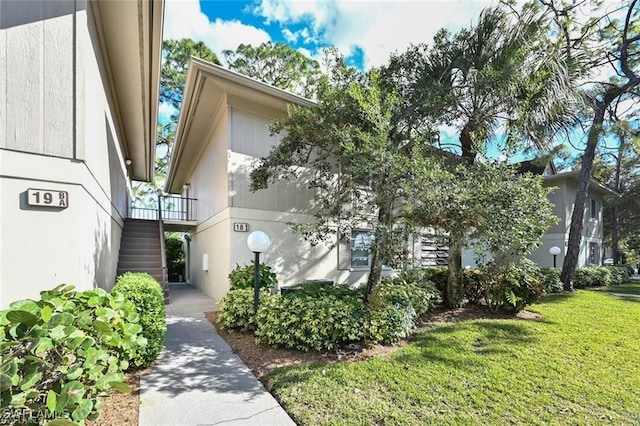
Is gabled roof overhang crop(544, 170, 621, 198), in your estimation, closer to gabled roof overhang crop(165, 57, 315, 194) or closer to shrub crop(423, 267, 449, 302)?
shrub crop(423, 267, 449, 302)

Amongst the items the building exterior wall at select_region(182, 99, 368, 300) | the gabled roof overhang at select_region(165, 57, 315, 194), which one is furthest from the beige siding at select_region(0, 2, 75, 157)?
the building exterior wall at select_region(182, 99, 368, 300)

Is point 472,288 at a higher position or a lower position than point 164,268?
lower

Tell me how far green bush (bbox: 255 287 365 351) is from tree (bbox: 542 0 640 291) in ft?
38.3

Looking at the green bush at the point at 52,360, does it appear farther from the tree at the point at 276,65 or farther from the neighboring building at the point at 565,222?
the tree at the point at 276,65

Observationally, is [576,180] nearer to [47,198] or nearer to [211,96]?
[211,96]

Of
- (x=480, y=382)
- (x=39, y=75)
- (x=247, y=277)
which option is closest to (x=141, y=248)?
(x=247, y=277)

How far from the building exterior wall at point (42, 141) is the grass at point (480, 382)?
122 inches

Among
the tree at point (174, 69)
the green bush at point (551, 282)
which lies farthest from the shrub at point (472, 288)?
the tree at point (174, 69)

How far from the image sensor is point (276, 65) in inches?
789

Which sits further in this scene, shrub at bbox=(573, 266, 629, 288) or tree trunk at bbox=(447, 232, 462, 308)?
shrub at bbox=(573, 266, 629, 288)

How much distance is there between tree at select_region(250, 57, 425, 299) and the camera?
5.94 metres

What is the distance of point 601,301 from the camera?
9.88 meters

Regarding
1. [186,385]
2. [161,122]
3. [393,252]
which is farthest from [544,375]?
[161,122]

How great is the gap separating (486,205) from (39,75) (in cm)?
715
